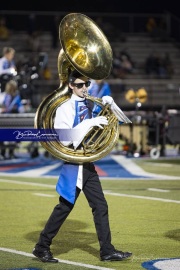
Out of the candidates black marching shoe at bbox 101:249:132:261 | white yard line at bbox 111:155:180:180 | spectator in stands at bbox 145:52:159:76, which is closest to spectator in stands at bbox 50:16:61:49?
spectator in stands at bbox 145:52:159:76

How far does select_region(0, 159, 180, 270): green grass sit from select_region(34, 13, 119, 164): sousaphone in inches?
37.4

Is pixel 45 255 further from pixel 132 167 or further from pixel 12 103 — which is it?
pixel 12 103

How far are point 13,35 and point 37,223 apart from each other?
20.8m

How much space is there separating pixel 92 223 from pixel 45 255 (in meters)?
2.21

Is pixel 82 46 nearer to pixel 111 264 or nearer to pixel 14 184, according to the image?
pixel 111 264

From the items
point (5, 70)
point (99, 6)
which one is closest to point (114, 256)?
point (5, 70)

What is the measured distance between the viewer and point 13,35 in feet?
99.2

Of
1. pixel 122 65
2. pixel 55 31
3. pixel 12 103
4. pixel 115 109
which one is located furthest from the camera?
pixel 55 31

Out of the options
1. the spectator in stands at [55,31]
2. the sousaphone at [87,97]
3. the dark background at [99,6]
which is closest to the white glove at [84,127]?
the sousaphone at [87,97]

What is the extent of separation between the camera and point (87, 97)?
7934 millimetres

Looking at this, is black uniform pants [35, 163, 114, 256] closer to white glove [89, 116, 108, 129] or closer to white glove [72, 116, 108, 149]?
white glove [72, 116, 108, 149]

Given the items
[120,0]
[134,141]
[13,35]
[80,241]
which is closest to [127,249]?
[80,241]

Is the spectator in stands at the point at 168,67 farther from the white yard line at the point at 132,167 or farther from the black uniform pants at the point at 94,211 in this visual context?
the black uniform pants at the point at 94,211

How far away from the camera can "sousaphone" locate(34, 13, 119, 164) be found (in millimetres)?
7836
